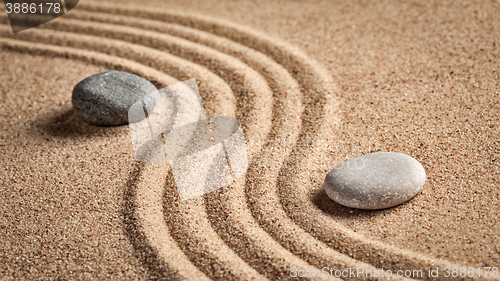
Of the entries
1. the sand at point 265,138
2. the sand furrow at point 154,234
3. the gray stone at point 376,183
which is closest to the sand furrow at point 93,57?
the sand at point 265,138

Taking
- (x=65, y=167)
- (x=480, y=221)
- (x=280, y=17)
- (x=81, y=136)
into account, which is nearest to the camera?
(x=480, y=221)

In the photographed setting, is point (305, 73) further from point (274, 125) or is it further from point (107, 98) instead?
point (107, 98)

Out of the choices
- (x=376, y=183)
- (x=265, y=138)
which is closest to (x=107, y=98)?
(x=265, y=138)

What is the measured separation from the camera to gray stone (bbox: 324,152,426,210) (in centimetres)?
169

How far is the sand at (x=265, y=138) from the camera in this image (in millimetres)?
1619

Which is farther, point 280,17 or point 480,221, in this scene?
point 280,17

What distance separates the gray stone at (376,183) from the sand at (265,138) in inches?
2.2

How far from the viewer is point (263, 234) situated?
5.55 feet

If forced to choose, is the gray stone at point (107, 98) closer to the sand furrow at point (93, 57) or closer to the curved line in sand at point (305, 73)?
the sand furrow at point (93, 57)

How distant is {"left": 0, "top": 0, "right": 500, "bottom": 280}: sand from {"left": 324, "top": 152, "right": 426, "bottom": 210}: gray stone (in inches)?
2.2

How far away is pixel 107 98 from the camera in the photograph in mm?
→ 2225

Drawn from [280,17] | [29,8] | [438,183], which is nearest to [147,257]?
[438,183]

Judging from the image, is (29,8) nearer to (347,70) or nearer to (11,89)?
(11,89)

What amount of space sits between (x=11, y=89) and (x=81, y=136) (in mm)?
786
